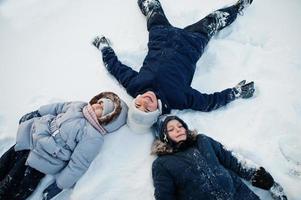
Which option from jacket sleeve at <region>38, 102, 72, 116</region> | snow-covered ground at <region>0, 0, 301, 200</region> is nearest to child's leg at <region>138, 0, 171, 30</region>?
snow-covered ground at <region>0, 0, 301, 200</region>

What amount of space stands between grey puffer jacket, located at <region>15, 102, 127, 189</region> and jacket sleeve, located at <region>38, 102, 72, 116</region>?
10cm

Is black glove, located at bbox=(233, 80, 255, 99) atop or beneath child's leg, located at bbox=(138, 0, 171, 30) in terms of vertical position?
beneath

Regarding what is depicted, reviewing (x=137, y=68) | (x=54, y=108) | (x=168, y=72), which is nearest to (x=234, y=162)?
(x=168, y=72)

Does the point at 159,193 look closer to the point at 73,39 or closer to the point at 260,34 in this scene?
the point at 73,39

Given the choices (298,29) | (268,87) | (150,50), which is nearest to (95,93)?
(150,50)

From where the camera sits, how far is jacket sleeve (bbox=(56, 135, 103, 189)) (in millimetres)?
2398

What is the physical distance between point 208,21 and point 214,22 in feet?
0.23

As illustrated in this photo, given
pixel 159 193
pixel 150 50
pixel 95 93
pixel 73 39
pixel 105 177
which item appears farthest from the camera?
pixel 73 39

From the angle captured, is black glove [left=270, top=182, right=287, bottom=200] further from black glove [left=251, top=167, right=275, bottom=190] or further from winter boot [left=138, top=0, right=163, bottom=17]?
winter boot [left=138, top=0, right=163, bottom=17]

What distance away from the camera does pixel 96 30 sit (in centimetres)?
353

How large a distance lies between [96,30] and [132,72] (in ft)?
2.87

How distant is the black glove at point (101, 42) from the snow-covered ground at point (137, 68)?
0.08 meters

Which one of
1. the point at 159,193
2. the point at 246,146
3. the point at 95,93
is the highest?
the point at 95,93

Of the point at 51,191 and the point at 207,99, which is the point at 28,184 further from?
the point at 207,99
